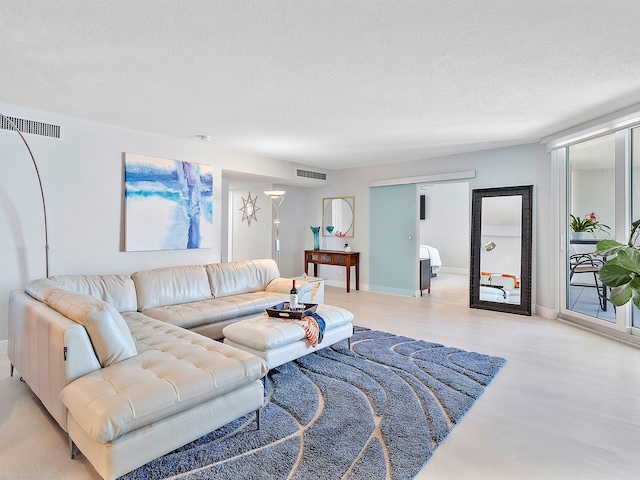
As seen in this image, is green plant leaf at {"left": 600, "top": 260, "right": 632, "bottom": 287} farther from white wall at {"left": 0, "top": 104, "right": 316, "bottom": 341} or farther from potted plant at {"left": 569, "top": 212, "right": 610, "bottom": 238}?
white wall at {"left": 0, "top": 104, "right": 316, "bottom": 341}

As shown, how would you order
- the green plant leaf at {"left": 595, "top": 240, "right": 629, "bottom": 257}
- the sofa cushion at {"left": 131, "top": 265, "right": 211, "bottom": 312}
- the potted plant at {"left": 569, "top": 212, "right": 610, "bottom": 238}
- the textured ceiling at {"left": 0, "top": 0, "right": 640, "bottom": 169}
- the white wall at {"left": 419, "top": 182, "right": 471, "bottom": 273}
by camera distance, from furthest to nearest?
the white wall at {"left": 419, "top": 182, "right": 471, "bottom": 273} → the potted plant at {"left": 569, "top": 212, "right": 610, "bottom": 238} → the sofa cushion at {"left": 131, "top": 265, "right": 211, "bottom": 312} → the green plant leaf at {"left": 595, "top": 240, "right": 629, "bottom": 257} → the textured ceiling at {"left": 0, "top": 0, "right": 640, "bottom": 169}

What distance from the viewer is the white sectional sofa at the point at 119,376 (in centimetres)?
165

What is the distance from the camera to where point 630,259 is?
113 inches

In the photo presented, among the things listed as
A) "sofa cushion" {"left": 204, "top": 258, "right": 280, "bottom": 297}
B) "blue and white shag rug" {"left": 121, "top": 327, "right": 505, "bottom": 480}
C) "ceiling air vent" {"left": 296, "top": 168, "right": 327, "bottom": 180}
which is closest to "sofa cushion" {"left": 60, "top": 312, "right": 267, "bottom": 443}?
"blue and white shag rug" {"left": 121, "top": 327, "right": 505, "bottom": 480}

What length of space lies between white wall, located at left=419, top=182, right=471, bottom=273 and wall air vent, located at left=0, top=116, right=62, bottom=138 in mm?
7782

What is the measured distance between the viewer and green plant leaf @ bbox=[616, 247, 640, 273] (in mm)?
2855

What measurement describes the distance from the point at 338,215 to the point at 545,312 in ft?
13.4

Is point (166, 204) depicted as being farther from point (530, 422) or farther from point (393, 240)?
point (530, 422)

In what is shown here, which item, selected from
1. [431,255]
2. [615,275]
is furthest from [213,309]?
[431,255]

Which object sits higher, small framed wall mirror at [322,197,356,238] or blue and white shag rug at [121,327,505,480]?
small framed wall mirror at [322,197,356,238]

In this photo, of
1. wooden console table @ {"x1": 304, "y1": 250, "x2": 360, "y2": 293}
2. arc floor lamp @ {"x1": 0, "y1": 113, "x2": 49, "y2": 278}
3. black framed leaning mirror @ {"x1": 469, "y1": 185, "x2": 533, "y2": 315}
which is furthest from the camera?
wooden console table @ {"x1": 304, "y1": 250, "x2": 360, "y2": 293}

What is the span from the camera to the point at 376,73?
274 centimetres

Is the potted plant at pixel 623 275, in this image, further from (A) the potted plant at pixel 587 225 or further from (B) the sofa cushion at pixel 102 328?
(B) the sofa cushion at pixel 102 328

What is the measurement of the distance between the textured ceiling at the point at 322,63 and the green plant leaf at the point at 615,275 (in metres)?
1.54
